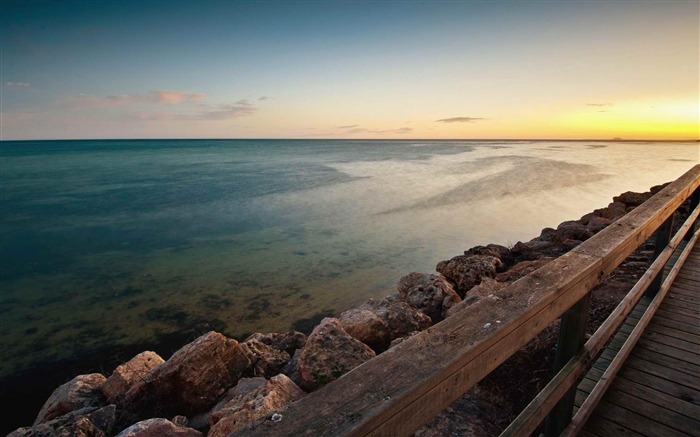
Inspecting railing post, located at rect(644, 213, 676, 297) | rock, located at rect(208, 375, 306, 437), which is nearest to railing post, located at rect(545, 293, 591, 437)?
rock, located at rect(208, 375, 306, 437)

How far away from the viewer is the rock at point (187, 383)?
13.6ft

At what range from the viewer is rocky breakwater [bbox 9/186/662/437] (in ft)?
10.9

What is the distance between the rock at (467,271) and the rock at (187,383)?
4.29 m

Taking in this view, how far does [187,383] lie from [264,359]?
1079mm

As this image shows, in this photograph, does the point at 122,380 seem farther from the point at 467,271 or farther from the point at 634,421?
the point at 467,271

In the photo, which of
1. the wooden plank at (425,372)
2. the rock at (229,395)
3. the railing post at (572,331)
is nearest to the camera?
the wooden plank at (425,372)

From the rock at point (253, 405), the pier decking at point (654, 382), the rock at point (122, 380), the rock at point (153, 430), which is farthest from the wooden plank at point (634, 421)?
the rock at point (122, 380)

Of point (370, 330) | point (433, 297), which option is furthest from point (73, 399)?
point (433, 297)

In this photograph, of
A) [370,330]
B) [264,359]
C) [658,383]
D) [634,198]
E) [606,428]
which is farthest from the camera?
[634,198]

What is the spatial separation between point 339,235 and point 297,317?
7788 mm

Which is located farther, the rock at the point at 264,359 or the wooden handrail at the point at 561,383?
the rock at the point at 264,359

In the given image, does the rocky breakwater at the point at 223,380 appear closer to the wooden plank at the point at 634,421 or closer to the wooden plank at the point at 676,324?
the wooden plank at the point at 634,421

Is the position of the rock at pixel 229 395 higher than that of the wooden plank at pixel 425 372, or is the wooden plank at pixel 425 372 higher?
the wooden plank at pixel 425 372

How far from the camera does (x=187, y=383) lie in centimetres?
417
